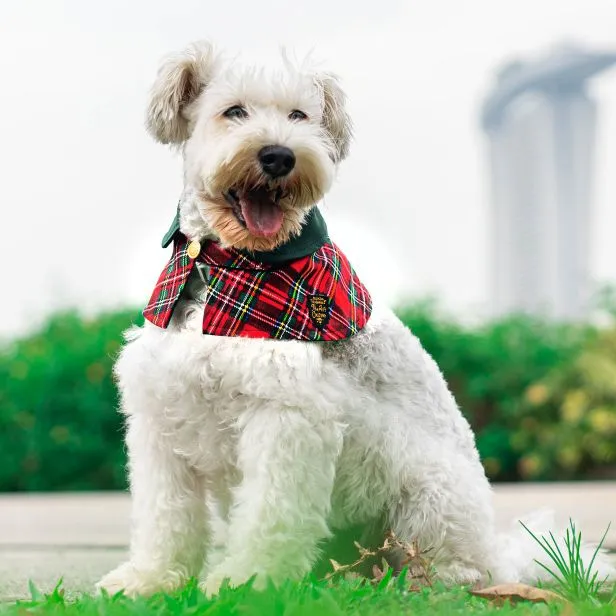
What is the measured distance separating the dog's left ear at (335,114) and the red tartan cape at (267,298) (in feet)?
1.61

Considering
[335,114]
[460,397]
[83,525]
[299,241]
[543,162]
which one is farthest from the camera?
[543,162]

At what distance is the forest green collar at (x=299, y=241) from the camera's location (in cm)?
375

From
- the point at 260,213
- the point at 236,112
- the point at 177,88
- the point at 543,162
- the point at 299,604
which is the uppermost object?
the point at 543,162

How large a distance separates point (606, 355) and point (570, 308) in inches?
51.5

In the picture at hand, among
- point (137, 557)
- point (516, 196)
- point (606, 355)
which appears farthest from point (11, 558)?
point (516, 196)

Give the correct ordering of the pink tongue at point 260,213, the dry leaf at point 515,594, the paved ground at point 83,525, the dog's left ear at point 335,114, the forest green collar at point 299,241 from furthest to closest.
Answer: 1. the paved ground at point 83,525
2. the dog's left ear at point 335,114
3. the forest green collar at point 299,241
4. the pink tongue at point 260,213
5. the dry leaf at point 515,594

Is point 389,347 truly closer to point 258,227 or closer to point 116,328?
point 258,227

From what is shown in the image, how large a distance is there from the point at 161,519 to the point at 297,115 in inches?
66.2

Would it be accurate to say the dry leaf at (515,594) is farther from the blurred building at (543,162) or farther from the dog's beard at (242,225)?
the blurred building at (543,162)

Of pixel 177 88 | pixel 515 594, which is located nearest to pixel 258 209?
pixel 177 88

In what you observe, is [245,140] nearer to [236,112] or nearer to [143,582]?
[236,112]

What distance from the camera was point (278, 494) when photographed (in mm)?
3520

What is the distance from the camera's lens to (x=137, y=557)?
3943 millimetres

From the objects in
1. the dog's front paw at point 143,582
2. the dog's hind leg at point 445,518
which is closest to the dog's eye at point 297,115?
the dog's hind leg at point 445,518
